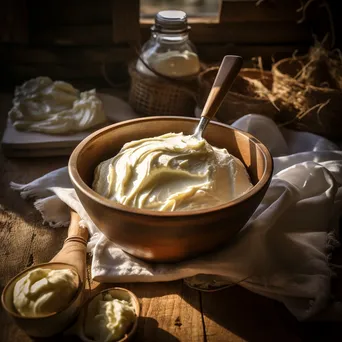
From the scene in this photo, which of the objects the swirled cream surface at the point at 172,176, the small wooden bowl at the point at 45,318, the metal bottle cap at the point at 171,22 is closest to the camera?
the small wooden bowl at the point at 45,318

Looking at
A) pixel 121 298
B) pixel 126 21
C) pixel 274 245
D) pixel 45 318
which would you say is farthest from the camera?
pixel 126 21

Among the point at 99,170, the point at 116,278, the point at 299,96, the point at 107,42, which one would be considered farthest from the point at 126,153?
the point at 107,42

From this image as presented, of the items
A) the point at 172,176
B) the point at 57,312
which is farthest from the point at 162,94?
the point at 57,312

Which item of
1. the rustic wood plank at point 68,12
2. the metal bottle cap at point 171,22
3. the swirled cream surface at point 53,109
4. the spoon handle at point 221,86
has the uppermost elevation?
the spoon handle at point 221,86

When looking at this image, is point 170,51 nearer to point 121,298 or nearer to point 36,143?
point 36,143

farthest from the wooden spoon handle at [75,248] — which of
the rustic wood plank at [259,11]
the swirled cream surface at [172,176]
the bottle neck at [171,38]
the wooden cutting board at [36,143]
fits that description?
the rustic wood plank at [259,11]

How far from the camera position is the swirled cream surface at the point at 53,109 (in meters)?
1.37

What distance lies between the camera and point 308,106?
142 centimetres

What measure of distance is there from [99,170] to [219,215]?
0.30 meters

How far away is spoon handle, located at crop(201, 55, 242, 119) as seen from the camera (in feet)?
3.35

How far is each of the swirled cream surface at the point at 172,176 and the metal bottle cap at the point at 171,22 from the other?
1.89 ft

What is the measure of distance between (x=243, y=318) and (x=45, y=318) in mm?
347

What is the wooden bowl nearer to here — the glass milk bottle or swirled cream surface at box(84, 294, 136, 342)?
swirled cream surface at box(84, 294, 136, 342)

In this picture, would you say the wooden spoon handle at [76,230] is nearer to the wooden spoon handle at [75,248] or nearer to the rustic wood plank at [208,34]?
the wooden spoon handle at [75,248]
